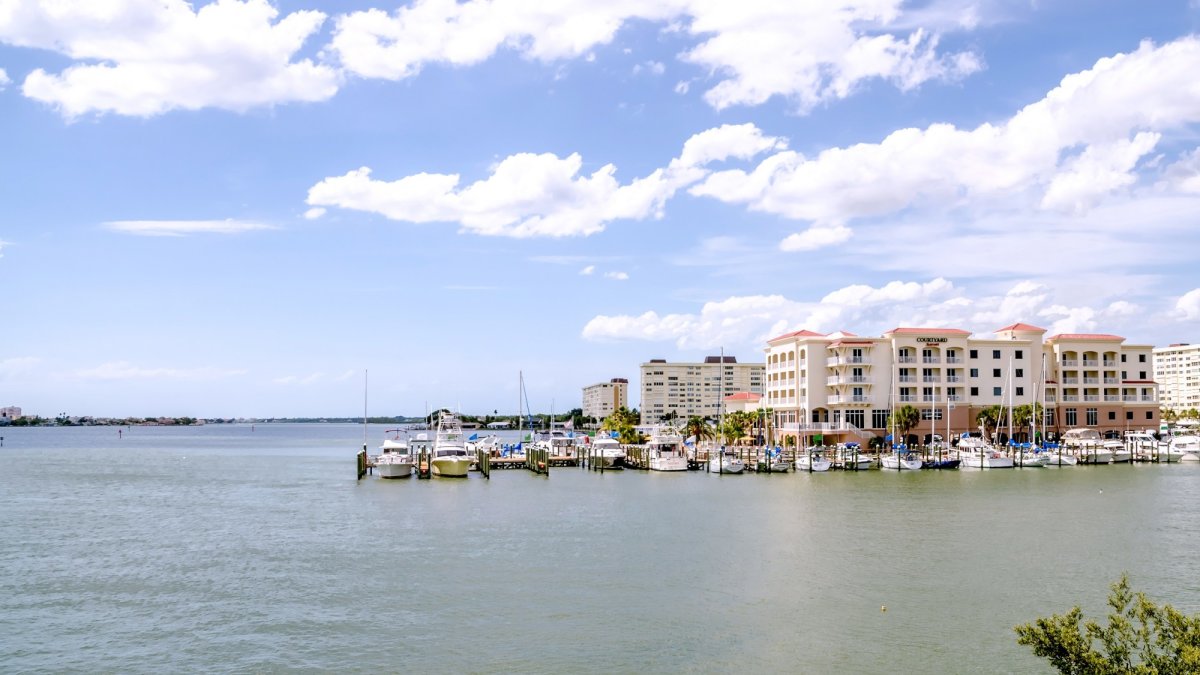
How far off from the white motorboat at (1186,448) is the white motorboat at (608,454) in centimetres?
5770

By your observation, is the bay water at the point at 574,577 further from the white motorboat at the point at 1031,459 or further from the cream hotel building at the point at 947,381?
the cream hotel building at the point at 947,381

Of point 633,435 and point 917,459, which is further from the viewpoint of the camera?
point 633,435

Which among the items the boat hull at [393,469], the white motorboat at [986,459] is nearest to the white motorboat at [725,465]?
the white motorboat at [986,459]

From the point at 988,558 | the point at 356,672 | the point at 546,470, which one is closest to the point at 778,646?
the point at 356,672

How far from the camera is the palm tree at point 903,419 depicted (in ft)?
324

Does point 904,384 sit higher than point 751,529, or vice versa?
point 904,384

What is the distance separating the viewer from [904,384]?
10319 cm

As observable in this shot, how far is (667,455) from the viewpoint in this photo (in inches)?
3600

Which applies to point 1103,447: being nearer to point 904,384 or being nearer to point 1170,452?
point 1170,452

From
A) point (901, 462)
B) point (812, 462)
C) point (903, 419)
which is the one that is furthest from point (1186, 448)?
point (812, 462)

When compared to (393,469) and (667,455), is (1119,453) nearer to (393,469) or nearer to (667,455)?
(667,455)

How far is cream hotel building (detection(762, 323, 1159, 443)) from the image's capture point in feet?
336

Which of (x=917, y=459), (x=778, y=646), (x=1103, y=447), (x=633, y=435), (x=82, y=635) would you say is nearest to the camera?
(x=778, y=646)

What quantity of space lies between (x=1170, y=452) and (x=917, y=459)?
1265 inches
